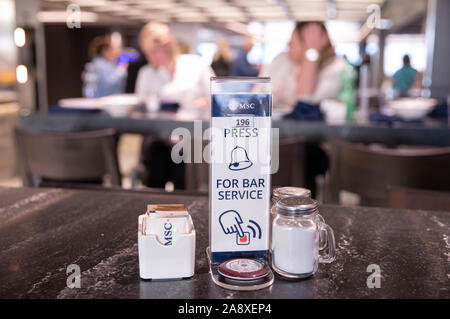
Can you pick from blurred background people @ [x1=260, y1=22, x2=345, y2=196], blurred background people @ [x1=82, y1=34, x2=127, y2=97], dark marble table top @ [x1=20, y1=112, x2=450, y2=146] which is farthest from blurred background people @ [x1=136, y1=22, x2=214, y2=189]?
blurred background people @ [x1=82, y1=34, x2=127, y2=97]

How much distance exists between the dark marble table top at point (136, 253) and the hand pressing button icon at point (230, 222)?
0.20 feet

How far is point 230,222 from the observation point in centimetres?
62

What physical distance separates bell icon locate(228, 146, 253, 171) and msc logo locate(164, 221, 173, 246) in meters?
0.11

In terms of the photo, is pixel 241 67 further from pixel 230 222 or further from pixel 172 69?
pixel 230 222

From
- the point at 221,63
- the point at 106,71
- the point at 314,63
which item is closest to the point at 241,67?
the point at 221,63

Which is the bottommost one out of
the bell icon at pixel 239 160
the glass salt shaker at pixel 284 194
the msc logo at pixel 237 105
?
the glass salt shaker at pixel 284 194

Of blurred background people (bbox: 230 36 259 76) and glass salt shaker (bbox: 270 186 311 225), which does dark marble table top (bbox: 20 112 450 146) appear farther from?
blurred background people (bbox: 230 36 259 76)

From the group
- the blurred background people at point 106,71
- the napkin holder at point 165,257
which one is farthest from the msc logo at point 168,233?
the blurred background people at point 106,71

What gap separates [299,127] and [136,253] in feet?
5.00

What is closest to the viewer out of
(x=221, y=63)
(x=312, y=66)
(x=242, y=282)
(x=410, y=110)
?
(x=242, y=282)

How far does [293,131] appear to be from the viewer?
6.97 feet

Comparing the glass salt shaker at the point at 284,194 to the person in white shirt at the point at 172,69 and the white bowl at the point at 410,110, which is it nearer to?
the white bowl at the point at 410,110

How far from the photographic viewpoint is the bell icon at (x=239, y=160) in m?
0.61

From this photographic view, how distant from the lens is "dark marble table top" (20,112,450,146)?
1993mm
